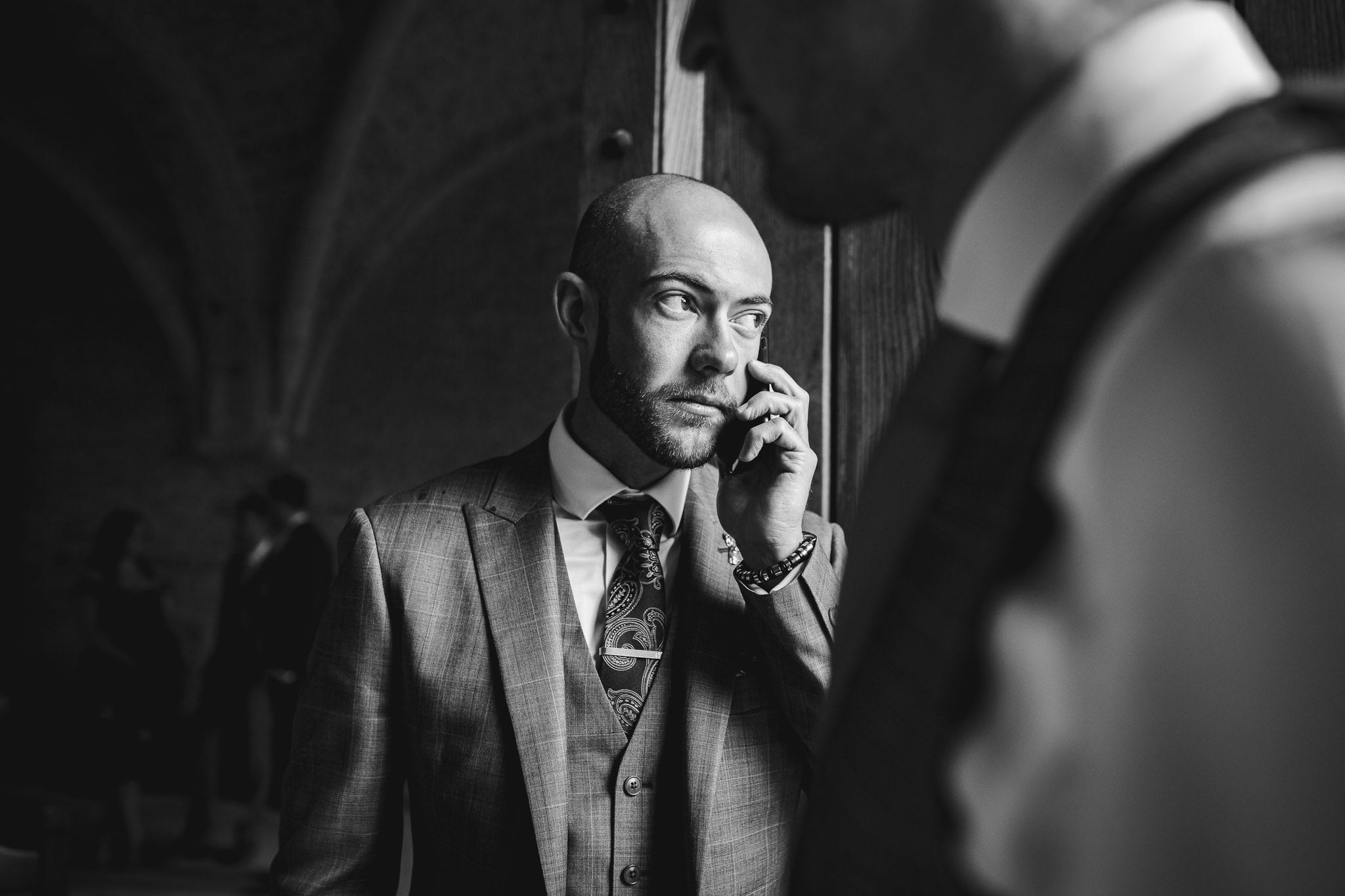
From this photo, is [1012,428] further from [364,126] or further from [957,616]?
[364,126]

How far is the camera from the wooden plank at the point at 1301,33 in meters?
1.86

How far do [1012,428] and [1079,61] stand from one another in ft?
0.79

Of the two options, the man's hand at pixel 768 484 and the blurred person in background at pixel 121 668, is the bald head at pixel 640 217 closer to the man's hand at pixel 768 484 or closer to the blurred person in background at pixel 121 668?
the man's hand at pixel 768 484

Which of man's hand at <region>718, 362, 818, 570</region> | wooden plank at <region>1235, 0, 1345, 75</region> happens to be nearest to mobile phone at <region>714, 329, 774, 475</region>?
man's hand at <region>718, 362, 818, 570</region>

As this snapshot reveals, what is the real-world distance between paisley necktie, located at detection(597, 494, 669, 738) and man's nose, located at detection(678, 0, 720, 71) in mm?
1116

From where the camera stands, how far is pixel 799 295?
2.40m

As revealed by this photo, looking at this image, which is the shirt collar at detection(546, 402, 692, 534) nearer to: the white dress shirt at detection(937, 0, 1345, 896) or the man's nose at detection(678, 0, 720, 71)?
the man's nose at detection(678, 0, 720, 71)

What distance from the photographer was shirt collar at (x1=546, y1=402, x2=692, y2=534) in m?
2.00

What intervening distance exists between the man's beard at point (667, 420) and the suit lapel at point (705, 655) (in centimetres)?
15

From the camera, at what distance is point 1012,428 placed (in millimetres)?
595

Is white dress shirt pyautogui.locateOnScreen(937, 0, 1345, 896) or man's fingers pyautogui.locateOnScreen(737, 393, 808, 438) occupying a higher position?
man's fingers pyautogui.locateOnScreen(737, 393, 808, 438)

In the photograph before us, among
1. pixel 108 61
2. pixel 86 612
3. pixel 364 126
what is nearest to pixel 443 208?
pixel 364 126

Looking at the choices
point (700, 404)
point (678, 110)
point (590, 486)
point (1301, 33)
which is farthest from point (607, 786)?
point (1301, 33)

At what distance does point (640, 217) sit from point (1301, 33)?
120cm
